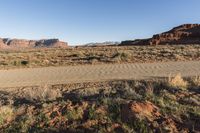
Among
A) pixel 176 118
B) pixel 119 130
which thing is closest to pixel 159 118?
pixel 176 118

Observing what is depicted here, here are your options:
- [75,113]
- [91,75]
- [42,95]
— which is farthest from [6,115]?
[91,75]

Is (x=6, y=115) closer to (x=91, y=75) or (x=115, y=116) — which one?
(x=115, y=116)

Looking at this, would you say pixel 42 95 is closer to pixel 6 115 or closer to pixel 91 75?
pixel 6 115

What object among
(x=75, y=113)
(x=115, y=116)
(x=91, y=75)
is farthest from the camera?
(x=91, y=75)

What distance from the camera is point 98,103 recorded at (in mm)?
8219

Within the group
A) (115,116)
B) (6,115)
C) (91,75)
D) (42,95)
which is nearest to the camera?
(115,116)

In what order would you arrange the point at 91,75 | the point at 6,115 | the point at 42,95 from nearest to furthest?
the point at 6,115, the point at 42,95, the point at 91,75

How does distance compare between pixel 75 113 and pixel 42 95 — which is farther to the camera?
pixel 42 95

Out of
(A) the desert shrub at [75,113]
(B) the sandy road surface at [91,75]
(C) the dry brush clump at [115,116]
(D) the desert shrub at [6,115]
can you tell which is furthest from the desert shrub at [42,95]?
(B) the sandy road surface at [91,75]

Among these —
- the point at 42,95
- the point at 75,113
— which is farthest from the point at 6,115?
the point at 42,95

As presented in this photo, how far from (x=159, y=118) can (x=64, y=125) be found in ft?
7.18

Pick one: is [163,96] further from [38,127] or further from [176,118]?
[38,127]

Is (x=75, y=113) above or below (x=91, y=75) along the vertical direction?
above

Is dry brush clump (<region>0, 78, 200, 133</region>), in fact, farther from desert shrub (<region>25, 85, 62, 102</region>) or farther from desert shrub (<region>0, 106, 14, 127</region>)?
desert shrub (<region>25, 85, 62, 102</region>)
